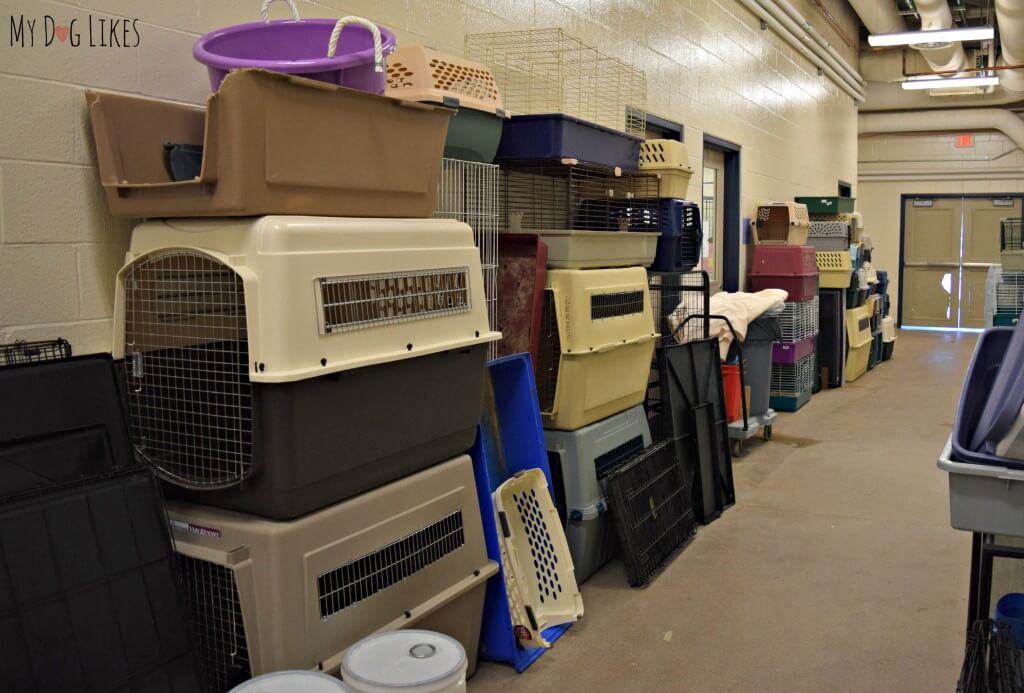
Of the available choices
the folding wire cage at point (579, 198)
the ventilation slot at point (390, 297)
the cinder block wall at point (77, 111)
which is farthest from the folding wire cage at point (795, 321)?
the ventilation slot at point (390, 297)

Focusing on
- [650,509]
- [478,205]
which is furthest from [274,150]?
[650,509]

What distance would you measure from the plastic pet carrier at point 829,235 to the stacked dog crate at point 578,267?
3844 mm

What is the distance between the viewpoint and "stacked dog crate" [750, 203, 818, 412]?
638 cm

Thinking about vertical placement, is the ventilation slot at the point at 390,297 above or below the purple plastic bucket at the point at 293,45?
below

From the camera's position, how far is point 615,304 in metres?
3.32

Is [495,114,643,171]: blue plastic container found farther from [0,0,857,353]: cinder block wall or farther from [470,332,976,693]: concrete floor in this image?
[470,332,976,693]: concrete floor

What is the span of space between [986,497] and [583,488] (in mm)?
1686

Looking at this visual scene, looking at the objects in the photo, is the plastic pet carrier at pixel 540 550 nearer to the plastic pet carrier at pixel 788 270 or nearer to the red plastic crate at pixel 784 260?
the plastic pet carrier at pixel 788 270

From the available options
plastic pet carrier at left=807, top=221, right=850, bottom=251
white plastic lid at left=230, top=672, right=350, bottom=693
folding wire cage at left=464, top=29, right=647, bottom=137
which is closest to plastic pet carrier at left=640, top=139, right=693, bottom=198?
folding wire cage at left=464, top=29, right=647, bottom=137

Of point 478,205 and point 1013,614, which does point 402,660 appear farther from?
point 478,205

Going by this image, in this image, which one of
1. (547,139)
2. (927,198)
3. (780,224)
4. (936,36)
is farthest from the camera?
(927,198)

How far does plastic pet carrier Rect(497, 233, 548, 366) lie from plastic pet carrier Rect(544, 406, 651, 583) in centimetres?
33

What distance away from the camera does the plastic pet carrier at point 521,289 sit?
9.98ft

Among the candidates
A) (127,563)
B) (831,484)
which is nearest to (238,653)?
(127,563)
